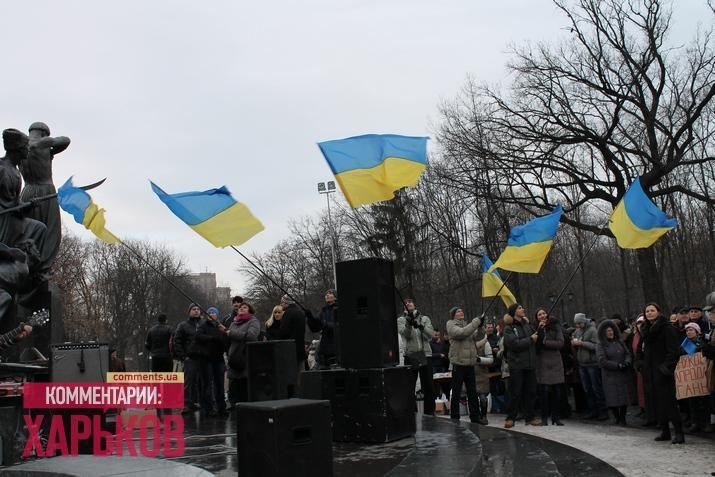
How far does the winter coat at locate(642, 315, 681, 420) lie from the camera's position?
10000 millimetres

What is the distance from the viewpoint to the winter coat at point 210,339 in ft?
38.5

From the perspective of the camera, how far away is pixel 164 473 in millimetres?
5383

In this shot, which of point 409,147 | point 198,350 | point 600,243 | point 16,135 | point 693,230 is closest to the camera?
point 16,135

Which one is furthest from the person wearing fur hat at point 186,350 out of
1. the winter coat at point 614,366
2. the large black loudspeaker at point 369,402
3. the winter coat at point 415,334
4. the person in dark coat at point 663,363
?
the person in dark coat at point 663,363

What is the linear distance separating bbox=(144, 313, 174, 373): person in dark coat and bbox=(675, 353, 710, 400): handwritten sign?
918 centimetres

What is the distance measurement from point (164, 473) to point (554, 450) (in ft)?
17.8

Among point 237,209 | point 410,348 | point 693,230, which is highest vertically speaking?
point 693,230

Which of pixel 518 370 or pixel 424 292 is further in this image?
pixel 424 292

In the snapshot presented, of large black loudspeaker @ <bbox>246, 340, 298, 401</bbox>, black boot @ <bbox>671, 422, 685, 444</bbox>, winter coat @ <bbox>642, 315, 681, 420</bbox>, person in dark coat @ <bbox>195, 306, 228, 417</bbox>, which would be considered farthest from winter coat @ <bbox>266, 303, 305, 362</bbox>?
black boot @ <bbox>671, 422, 685, 444</bbox>

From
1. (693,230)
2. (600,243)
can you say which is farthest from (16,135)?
(600,243)

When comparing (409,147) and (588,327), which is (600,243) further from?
(409,147)

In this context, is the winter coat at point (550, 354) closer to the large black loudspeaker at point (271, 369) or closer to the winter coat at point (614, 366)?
the winter coat at point (614, 366)

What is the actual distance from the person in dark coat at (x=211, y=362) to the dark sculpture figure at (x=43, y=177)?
3.19 metres

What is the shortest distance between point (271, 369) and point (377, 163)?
158 inches
